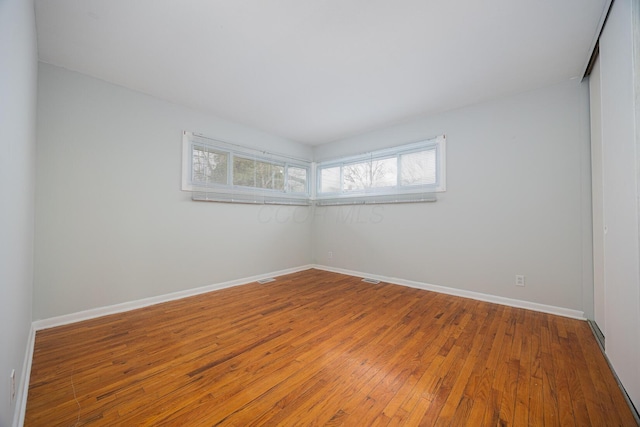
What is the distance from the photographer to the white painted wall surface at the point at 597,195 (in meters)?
2.20

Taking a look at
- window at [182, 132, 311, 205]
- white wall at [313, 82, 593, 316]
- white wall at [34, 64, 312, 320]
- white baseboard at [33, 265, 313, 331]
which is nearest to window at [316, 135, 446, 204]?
white wall at [313, 82, 593, 316]

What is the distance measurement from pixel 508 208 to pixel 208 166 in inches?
154

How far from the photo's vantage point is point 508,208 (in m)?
2.90

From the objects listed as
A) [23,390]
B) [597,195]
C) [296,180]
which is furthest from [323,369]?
[296,180]

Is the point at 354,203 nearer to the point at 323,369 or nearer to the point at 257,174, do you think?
the point at 257,174

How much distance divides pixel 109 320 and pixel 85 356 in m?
0.71

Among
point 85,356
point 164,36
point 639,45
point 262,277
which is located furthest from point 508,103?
point 85,356

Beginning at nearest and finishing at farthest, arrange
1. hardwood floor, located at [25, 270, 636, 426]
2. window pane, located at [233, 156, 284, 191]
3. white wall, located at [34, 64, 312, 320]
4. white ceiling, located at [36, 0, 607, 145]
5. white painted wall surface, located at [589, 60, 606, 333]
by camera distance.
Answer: hardwood floor, located at [25, 270, 636, 426], white ceiling, located at [36, 0, 607, 145], white painted wall surface, located at [589, 60, 606, 333], white wall, located at [34, 64, 312, 320], window pane, located at [233, 156, 284, 191]

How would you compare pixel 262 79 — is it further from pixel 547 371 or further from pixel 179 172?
pixel 547 371

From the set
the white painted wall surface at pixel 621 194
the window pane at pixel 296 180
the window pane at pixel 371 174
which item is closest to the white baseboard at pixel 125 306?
the window pane at pixel 296 180

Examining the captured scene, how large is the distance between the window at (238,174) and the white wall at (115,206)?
133 millimetres

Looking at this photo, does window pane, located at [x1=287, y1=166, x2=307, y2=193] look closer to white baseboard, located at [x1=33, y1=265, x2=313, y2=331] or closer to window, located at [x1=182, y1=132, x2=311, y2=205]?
window, located at [x1=182, y1=132, x2=311, y2=205]

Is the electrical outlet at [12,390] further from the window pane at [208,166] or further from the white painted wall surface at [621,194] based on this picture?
the white painted wall surface at [621,194]

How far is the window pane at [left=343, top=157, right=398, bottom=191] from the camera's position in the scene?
3975mm
